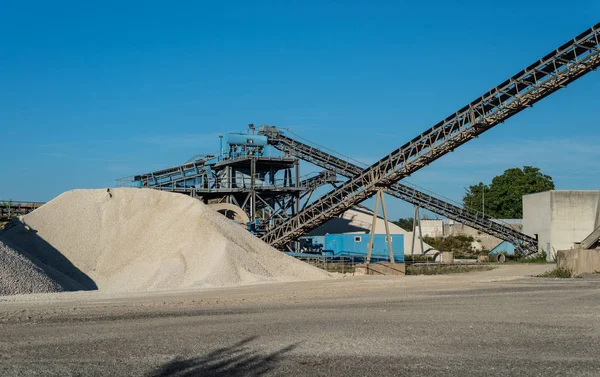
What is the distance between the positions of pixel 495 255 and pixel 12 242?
1291 inches

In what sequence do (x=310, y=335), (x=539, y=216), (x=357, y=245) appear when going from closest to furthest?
1. (x=310, y=335)
2. (x=357, y=245)
3. (x=539, y=216)

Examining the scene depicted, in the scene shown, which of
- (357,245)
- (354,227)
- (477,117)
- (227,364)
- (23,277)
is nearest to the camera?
(227,364)

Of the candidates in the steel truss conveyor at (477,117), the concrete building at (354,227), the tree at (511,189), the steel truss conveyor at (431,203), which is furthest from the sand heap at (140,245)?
the tree at (511,189)

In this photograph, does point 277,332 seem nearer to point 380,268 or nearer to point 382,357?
point 382,357

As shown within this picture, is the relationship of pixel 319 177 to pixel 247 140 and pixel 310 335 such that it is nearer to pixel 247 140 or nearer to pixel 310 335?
pixel 247 140

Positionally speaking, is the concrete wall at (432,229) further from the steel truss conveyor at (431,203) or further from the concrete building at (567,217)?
the concrete building at (567,217)

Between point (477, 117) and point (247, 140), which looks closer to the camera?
point (477, 117)

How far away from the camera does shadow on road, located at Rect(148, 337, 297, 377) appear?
9.95 metres

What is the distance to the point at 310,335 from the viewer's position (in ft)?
44.2

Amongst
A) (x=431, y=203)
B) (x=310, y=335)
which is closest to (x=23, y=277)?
(x=310, y=335)

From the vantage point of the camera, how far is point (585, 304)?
18.8 meters

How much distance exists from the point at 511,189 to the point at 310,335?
85934 millimetres

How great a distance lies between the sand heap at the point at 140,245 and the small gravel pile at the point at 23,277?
68cm

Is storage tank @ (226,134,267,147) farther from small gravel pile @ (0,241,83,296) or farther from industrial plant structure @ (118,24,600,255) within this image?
small gravel pile @ (0,241,83,296)
